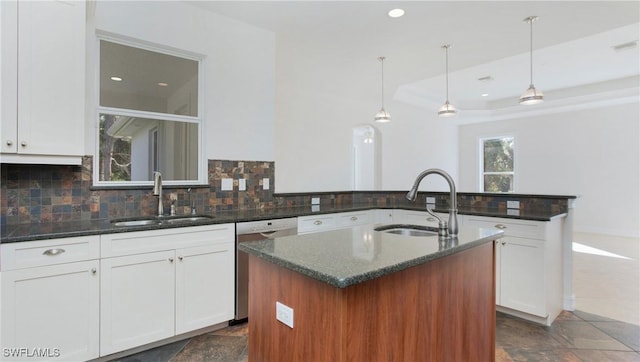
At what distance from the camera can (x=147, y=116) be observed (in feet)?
9.36

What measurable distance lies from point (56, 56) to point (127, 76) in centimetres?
66

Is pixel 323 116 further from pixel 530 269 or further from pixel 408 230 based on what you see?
pixel 530 269

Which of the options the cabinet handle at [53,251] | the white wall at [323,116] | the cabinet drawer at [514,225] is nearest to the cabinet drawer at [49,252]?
the cabinet handle at [53,251]

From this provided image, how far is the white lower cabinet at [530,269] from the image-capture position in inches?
104

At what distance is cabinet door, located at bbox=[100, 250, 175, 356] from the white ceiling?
2.30 meters

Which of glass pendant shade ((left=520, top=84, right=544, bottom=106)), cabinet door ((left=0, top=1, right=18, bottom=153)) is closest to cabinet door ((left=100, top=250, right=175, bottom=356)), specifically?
cabinet door ((left=0, top=1, right=18, bottom=153))

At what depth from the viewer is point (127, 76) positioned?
2.77 metres

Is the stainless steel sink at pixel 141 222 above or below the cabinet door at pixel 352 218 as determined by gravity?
above

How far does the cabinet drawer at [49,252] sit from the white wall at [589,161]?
8.37m

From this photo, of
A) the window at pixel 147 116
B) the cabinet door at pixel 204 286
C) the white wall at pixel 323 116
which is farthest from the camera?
the white wall at pixel 323 116

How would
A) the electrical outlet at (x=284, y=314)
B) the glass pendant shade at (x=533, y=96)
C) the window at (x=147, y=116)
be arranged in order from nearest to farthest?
the electrical outlet at (x=284, y=314) < the window at (x=147, y=116) < the glass pendant shade at (x=533, y=96)

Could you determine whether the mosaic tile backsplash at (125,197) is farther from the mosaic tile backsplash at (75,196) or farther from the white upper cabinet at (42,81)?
the white upper cabinet at (42,81)

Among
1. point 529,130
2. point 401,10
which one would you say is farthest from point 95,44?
point 529,130

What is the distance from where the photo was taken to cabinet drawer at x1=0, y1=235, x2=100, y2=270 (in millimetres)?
1773
